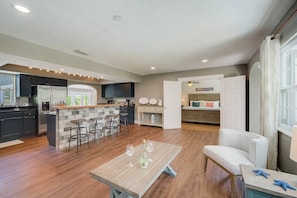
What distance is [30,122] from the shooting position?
4629 millimetres

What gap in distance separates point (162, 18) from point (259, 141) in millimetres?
2241

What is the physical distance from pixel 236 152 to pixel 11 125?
610cm

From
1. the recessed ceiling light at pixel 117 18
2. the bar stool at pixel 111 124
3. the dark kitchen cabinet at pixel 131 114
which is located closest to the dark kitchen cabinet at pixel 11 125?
the bar stool at pixel 111 124

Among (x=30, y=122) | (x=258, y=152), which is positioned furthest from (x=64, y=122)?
(x=258, y=152)

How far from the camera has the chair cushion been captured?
180 cm

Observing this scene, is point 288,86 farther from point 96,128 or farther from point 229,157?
point 96,128

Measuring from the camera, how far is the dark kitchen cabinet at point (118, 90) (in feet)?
23.3

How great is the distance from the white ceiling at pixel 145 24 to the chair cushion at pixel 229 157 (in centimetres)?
210

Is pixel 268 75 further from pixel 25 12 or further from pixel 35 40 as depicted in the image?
pixel 35 40

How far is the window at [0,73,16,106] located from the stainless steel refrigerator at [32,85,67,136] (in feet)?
1.83

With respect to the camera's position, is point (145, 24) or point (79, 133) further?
point (79, 133)

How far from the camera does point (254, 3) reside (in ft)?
5.65

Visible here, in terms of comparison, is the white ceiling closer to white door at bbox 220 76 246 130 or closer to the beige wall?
white door at bbox 220 76 246 130

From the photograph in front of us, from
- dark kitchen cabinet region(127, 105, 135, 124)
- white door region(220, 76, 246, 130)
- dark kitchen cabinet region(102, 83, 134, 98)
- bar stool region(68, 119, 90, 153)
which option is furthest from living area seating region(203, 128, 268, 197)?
dark kitchen cabinet region(102, 83, 134, 98)
